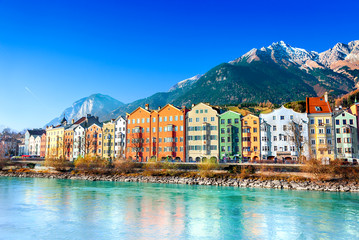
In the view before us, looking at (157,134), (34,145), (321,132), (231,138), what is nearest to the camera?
(321,132)

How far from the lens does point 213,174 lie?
190ft

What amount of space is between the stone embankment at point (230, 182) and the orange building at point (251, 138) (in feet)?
57.3

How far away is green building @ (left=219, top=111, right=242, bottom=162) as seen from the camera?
236 feet

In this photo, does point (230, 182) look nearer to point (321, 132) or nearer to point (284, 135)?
point (284, 135)

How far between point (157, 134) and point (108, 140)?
1996cm

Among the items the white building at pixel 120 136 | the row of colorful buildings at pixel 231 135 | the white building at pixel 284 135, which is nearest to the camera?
the row of colorful buildings at pixel 231 135

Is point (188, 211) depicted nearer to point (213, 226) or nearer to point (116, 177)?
point (213, 226)

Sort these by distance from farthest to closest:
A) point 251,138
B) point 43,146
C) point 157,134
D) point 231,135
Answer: point 43,146 → point 157,134 → point 231,135 → point 251,138

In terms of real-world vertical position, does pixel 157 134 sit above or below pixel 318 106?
below

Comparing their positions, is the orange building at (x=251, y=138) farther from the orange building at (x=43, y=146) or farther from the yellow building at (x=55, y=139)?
the orange building at (x=43, y=146)

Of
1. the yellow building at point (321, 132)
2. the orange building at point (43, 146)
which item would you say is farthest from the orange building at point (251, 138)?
the orange building at point (43, 146)

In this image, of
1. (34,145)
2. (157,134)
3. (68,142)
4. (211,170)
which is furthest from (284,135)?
(34,145)

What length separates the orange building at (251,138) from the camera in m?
69.9

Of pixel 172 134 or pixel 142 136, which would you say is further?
pixel 142 136
